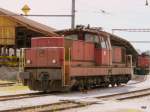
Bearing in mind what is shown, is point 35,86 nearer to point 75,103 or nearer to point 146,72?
point 75,103

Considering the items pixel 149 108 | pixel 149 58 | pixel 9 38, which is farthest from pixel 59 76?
pixel 149 58

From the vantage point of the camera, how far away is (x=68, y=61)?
2155cm

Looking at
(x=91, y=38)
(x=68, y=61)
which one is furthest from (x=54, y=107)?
(x=91, y=38)

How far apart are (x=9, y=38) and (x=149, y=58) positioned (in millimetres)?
28102

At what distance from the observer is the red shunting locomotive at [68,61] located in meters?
21.4

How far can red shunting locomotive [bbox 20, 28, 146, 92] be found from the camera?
2136 centimetres

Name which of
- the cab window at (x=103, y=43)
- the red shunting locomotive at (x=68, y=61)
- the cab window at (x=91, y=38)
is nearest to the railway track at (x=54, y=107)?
the red shunting locomotive at (x=68, y=61)

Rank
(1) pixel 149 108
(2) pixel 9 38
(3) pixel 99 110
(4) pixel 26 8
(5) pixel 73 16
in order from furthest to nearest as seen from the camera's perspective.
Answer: (2) pixel 9 38 < (5) pixel 73 16 < (4) pixel 26 8 < (1) pixel 149 108 < (3) pixel 99 110

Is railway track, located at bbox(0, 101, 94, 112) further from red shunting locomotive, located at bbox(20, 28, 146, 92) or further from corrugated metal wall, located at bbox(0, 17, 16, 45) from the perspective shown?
corrugated metal wall, located at bbox(0, 17, 16, 45)

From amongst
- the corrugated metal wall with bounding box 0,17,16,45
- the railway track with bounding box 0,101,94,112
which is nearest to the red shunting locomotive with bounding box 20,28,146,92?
the railway track with bounding box 0,101,94,112

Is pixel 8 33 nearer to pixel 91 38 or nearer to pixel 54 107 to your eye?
pixel 91 38

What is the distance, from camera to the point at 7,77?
35.2 m

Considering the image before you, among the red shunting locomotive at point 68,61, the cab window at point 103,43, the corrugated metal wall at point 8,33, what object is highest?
the corrugated metal wall at point 8,33

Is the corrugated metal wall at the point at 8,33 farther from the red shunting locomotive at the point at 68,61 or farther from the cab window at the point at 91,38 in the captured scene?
the cab window at the point at 91,38
